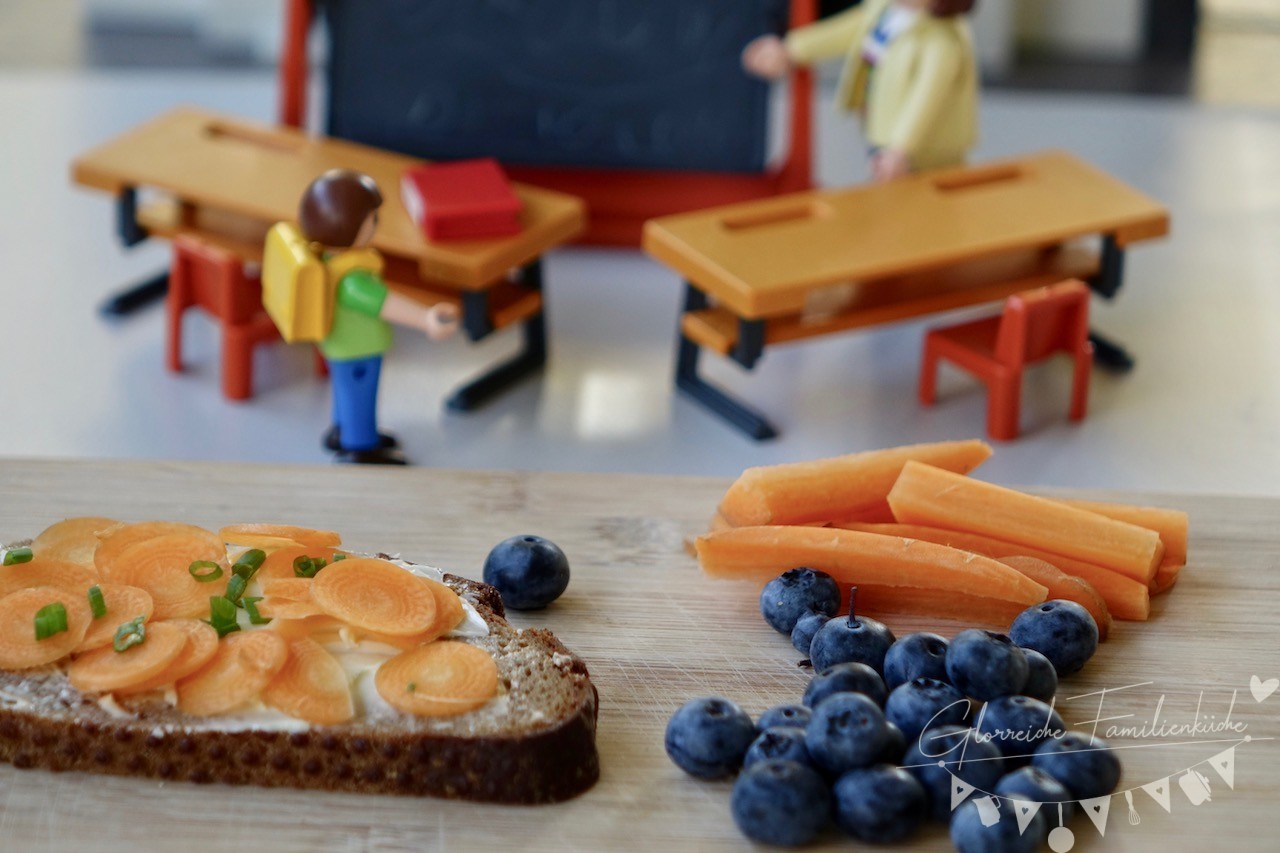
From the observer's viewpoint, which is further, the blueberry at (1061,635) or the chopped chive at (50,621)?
the blueberry at (1061,635)

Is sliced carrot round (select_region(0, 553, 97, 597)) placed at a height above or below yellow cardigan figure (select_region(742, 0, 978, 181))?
below

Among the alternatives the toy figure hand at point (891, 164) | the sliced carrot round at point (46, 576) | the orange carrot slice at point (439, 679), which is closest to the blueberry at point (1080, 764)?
the orange carrot slice at point (439, 679)

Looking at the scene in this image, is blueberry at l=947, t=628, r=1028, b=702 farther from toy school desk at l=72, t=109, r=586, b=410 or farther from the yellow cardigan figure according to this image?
the yellow cardigan figure

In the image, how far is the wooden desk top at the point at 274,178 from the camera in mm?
Answer: 3395

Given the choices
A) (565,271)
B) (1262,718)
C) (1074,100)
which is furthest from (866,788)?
(1074,100)

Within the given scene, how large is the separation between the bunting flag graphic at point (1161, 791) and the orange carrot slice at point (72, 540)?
4.02ft

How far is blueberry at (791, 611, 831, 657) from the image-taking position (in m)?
1.81

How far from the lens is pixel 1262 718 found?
173cm

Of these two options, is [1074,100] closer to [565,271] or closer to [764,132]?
[764,132]

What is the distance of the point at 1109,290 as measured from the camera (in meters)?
3.72

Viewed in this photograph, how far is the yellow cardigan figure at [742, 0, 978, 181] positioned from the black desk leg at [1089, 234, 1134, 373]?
0.53 m

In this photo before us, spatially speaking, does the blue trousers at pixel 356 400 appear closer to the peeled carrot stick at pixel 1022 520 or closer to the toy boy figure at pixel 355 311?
the toy boy figure at pixel 355 311

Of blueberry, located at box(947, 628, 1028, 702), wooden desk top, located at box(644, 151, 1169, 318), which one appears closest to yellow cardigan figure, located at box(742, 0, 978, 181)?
wooden desk top, located at box(644, 151, 1169, 318)

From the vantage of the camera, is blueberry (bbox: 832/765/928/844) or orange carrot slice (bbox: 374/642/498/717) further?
orange carrot slice (bbox: 374/642/498/717)
